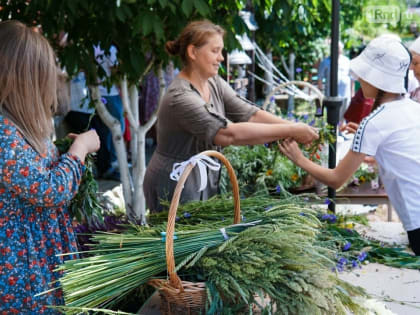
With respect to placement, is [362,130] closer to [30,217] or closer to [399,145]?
[399,145]

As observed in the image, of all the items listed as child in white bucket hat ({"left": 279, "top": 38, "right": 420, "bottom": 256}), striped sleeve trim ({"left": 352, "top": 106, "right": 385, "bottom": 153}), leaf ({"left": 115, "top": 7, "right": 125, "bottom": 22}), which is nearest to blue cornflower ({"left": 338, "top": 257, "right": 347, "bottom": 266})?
child in white bucket hat ({"left": 279, "top": 38, "right": 420, "bottom": 256})

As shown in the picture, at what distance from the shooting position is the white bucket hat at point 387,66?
211cm

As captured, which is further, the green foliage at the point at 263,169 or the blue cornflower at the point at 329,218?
the green foliage at the point at 263,169

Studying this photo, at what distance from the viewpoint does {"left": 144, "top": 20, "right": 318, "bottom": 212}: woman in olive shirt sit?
228cm

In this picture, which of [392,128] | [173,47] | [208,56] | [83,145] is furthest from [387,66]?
[83,145]

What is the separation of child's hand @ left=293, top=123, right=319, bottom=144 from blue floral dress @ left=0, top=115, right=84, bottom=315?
1124 millimetres

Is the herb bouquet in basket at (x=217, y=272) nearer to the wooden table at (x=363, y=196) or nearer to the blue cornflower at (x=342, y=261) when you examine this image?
the blue cornflower at (x=342, y=261)

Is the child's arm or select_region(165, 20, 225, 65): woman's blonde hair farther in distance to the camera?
select_region(165, 20, 225, 65): woman's blonde hair

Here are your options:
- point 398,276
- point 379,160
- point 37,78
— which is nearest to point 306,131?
point 379,160

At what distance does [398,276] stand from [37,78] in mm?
1559

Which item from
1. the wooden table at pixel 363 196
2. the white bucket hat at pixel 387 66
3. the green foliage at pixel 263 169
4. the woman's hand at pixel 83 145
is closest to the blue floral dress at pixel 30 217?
the woman's hand at pixel 83 145

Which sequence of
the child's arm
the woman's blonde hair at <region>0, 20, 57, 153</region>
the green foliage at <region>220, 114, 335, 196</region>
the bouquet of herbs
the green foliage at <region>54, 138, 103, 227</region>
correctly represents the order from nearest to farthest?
the bouquet of herbs < the woman's blonde hair at <region>0, 20, 57, 153</region> < the green foliage at <region>54, 138, 103, 227</region> < the child's arm < the green foliage at <region>220, 114, 335, 196</region>

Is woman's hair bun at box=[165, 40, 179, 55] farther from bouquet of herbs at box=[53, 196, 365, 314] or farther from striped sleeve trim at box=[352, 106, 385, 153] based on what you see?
bouquet of herbs at box=[53, 196, 365, 314]

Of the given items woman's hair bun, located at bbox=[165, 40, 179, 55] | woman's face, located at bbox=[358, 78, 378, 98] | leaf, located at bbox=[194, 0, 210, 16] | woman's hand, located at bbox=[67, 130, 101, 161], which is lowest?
woman's hand, located at bbox=[67, 130, 101, 161]
